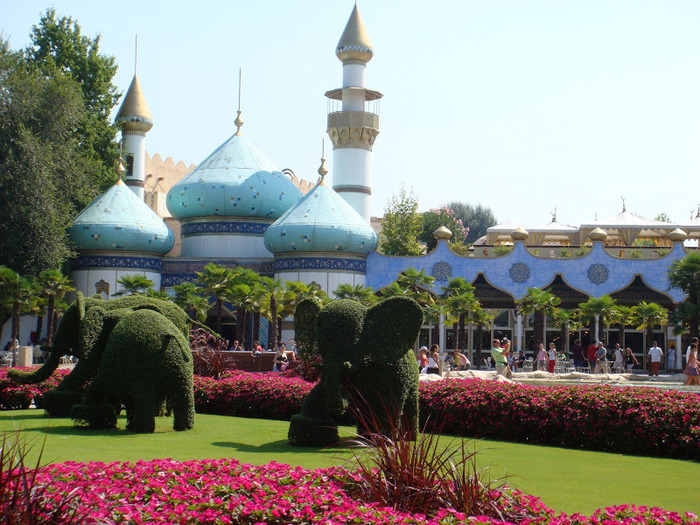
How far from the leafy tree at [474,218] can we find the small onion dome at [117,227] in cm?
4353

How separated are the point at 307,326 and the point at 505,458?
10.1 feet

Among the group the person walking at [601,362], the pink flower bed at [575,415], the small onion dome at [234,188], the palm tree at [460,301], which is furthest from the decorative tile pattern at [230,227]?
the pink flower bed at [575,415]

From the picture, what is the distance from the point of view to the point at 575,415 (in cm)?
1251

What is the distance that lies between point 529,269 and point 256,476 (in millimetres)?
28719

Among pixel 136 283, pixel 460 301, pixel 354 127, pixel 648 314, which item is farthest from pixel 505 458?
pixel 354 127

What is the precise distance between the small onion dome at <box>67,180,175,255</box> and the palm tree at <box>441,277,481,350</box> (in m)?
10.8

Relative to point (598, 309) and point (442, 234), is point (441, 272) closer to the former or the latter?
point (442, 234)

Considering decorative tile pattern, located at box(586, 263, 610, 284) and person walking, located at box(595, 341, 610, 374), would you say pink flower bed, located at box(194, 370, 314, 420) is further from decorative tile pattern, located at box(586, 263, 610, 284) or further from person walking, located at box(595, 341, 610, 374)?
decorative tile pattern, located at box(586, 263, 610, 284)

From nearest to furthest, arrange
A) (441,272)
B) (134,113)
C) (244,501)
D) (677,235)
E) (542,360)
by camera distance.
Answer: (244,501)
(542,360)
(677,235)
(441,272)
(134,113)

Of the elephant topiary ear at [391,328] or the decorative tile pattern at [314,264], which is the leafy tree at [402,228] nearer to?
the decorative tile pattern at [314,264]

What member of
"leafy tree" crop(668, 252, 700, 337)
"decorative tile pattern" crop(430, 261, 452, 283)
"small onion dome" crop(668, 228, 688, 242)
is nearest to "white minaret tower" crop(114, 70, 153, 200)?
"decorative tile pattern" crop(430, 261, 452, 283)

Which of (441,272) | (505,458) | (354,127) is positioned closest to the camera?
(505,458)

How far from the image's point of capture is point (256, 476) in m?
7.37

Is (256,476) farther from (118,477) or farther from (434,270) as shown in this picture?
(434,270)
